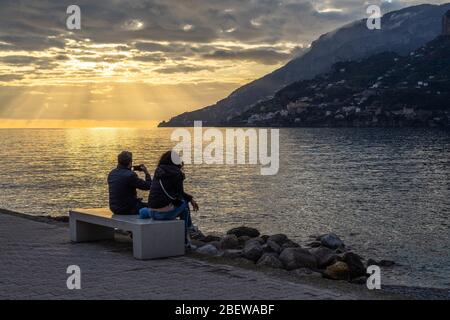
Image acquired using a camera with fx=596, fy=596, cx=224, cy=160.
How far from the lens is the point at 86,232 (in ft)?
40.9

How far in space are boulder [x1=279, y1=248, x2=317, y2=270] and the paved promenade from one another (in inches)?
167

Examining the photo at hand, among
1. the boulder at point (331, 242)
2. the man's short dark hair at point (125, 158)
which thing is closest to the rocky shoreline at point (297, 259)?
the man's short dark hair at point (125, 158)

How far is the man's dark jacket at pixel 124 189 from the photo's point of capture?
38.5 ft

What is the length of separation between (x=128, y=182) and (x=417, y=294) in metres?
7.29

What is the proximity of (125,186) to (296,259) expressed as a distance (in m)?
5.07

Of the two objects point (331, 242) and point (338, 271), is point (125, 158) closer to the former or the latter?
point (338, 271)

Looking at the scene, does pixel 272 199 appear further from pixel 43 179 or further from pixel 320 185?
pixel 43 179

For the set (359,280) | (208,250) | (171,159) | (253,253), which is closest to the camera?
(171,159)

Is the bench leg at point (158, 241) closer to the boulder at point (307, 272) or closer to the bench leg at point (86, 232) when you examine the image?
the bench leg at point (86, 232)

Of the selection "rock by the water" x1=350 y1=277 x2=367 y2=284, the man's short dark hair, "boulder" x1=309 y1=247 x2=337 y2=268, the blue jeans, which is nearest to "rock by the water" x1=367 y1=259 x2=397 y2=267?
"boulder" x1=309 y1=247 x2=337 y2=268

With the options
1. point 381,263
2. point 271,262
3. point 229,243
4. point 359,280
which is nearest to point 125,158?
point 271,262

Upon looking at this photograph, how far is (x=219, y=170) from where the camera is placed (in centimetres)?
7050

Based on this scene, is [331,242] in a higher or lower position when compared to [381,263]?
higher

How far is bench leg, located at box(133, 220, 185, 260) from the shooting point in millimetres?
10438
